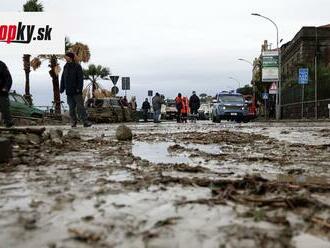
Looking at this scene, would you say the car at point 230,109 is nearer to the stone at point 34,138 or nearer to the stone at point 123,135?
the stone at point 123,135

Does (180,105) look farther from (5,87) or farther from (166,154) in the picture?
(166,154)

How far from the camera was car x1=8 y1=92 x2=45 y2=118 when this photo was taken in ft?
77.2

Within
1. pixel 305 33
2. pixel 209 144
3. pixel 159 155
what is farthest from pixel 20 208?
pixel 305 33

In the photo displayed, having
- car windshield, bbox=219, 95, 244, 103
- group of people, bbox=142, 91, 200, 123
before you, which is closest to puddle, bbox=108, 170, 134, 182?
group of people, bbox=142, 91, 200, 123

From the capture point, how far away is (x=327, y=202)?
344cm

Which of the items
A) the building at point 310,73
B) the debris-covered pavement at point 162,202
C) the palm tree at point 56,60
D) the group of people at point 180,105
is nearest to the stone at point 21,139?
the debris-covered pavement at point 162,202

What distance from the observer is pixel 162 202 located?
3.43 meters

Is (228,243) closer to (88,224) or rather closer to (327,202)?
(88,224)

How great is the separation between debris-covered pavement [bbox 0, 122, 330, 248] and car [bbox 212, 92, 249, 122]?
26640 mm

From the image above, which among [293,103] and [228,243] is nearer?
[228,243]

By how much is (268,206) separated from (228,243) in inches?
30.5

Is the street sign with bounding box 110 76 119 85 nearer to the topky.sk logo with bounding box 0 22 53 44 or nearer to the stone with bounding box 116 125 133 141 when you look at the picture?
the topky.sk logo with bounding box 0 22 53 44

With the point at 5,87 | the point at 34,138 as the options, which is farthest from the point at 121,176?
the point at 5,87

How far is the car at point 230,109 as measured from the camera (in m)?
32.7
